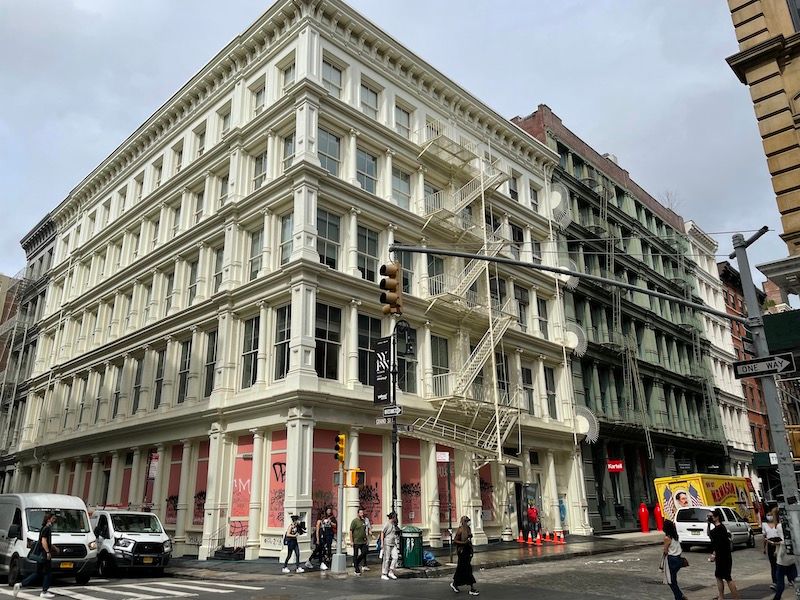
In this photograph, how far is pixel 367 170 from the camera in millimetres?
26656

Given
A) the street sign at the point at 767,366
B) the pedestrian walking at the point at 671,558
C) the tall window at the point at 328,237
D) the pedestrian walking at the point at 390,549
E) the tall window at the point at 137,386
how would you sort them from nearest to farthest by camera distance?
the street sign at the point at 767,366 < the pedestrian walking at the point at 671,558 < the pedestrian walking at the point at 390,549 < the tall window at the point at 328,237 < the tall window at the point at 137,386

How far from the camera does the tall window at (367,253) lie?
24906 millimetres

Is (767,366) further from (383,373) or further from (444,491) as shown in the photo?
(444,491)

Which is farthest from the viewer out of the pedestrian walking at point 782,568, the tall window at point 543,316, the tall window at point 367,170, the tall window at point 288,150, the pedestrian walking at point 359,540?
the tall window at point 543,316

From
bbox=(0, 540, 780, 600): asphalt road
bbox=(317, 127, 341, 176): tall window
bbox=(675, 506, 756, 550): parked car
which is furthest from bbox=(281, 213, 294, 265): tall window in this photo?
bbox=(675, 506, 756, 550): parked car

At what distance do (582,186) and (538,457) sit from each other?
19.4m

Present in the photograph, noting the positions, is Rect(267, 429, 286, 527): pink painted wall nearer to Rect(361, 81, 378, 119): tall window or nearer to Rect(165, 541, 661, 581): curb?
Rect(165, 541, 661, 581): curb

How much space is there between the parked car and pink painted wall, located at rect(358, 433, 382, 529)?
11.8 meters

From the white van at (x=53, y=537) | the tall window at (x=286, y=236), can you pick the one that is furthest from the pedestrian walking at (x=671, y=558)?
the tall window at (x=286, y=236)

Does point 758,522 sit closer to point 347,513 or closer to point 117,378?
point 347,513

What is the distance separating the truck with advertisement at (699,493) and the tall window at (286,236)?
20769 millimetres

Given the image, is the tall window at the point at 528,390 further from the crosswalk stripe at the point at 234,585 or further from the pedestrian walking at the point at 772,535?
the crosswalk stripe at the point at 234,585

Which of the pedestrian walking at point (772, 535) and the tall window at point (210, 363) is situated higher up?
the tall window at point (210, 363)

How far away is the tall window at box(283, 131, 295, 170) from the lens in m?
24.6
